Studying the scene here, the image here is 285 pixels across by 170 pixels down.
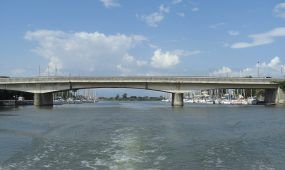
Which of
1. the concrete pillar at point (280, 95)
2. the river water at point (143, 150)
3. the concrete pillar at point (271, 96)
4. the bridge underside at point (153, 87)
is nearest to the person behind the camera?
the river water at point (143, 150)

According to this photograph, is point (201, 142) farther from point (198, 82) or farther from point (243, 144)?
point (198, 82)

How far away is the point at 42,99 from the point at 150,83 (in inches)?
1527

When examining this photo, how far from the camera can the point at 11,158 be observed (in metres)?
34.2

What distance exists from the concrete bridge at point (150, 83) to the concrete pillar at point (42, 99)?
2.92 m

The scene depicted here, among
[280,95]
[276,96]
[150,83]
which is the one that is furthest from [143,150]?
[276,96]

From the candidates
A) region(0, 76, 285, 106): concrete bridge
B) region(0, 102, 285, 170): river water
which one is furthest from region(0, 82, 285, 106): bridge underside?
region(0, 102, 285, 170): river water

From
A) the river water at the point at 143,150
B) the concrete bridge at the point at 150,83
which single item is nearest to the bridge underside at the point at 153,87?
the concrete bridge at the point at 150,83

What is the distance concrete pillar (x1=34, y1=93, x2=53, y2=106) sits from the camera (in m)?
155

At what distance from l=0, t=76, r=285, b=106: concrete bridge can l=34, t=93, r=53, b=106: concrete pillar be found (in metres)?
2.92

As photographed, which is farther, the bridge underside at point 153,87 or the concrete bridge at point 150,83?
the bridge underside at point 153,87

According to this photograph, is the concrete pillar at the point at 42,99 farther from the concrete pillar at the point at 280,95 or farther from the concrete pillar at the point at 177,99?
the concrete pillar at the point at 280,95

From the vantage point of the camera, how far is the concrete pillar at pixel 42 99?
509 feet

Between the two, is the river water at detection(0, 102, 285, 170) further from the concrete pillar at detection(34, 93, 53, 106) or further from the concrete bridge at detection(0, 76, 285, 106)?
the concrete pillar at detection(34, 93, 53, 106)

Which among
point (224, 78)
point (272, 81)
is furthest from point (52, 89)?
point (272, 81)
